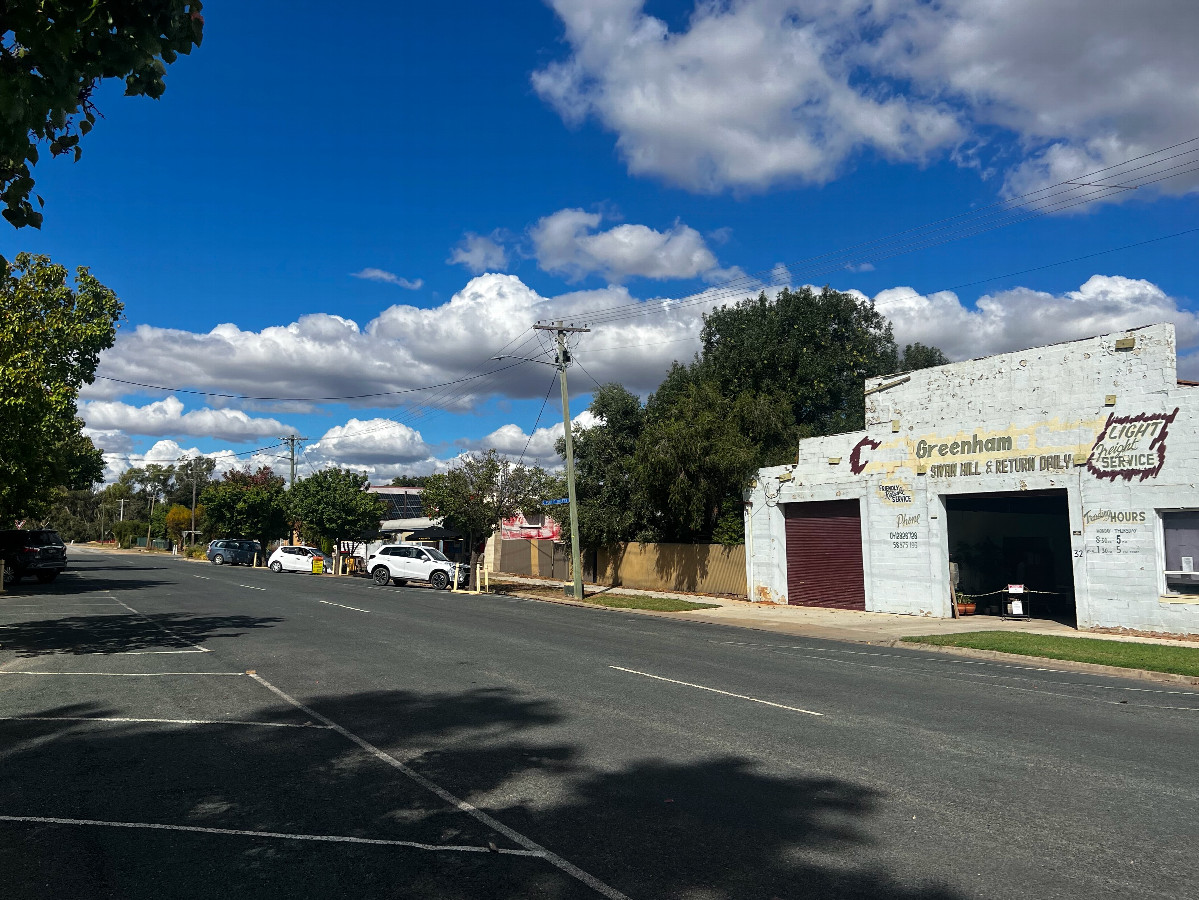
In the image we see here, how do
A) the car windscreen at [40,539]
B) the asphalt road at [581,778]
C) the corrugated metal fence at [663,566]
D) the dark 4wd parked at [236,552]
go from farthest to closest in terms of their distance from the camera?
the dark 4wd parked at [236,552] < the car windscreen at [40,539] < the corrugated metal fence at [663,566] < the asphalt road at [581,778]

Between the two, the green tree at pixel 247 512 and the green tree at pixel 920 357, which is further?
the green tree at pixel 247 512

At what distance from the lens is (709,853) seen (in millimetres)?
5367

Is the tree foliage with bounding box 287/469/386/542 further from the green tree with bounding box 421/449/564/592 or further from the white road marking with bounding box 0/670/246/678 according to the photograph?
the white road marking with bounding box 0/670/246/678

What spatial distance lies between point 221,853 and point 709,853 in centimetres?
298

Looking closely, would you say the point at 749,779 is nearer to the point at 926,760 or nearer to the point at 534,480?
the point at 926,760

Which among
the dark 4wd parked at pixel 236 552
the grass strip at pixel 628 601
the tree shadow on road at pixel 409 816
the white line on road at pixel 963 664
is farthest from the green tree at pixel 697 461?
the dark 4wd parked at pixel 236 552

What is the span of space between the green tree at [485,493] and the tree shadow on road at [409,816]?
25.2 metres

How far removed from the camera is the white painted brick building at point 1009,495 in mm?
17875

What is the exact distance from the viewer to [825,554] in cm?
2555

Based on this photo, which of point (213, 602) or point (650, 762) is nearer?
point (650, 762)

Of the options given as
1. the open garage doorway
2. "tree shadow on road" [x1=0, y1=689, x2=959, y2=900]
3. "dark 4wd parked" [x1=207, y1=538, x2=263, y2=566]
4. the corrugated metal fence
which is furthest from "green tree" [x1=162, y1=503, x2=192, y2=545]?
"tree shadow on road" [x1=0, y1=689, x2=959, y2=900]

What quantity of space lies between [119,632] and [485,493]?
18.2 meters

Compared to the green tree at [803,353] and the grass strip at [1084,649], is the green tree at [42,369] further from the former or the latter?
the green tree at [803,353]

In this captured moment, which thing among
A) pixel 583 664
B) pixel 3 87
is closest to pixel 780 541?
pixel 583 664
